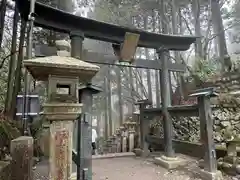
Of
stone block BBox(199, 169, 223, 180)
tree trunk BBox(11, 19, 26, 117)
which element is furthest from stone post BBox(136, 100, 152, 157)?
tree trunk BBox(11, 19, 26, 117)

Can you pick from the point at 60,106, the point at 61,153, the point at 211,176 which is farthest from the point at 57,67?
the point at 211,176

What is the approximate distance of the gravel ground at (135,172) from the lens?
4004mm

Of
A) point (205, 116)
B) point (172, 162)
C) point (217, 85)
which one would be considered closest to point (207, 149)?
point (205, 116)

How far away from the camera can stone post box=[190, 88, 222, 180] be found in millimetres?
3775

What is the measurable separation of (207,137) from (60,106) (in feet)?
10.0

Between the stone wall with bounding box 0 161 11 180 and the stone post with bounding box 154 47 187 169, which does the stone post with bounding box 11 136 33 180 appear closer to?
the stone wall with bounding box 0 161 11 180

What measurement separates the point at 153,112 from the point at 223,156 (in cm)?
212

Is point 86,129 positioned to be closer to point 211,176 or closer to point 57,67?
point 57,67

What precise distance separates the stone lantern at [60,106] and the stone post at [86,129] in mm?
379

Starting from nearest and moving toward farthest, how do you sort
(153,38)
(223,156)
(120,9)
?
(223,156), (153,38), (120,9)

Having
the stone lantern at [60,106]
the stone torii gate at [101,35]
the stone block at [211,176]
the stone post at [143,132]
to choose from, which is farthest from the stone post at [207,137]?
the stone lantern at [60,106]

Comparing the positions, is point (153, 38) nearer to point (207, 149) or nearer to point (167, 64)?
point (167, 64)

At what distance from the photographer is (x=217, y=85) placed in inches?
289

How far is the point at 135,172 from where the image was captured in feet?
14.4
